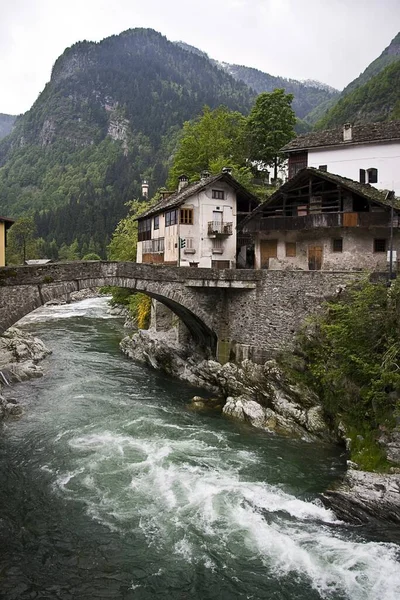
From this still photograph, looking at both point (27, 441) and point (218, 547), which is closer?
point (218, 547)

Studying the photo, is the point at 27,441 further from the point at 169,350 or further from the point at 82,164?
the point at 82,164

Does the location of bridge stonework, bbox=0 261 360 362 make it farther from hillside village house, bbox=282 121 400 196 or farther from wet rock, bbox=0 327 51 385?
hillside village house, bbox=282 121 400 196

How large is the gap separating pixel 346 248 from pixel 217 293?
27.2 ft

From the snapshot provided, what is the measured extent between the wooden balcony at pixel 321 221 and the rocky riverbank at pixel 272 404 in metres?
8.99

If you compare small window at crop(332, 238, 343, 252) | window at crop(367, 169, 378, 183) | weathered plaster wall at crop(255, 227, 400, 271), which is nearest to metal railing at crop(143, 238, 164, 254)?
weathered plaster wall at crop(255, 227, 400, 271)

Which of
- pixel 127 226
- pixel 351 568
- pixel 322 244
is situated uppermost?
pixel 127 226

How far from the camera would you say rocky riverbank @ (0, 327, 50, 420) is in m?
22.2

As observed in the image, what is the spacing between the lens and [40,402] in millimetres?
22984

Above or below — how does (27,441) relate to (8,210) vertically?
below

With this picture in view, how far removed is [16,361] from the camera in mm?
29953

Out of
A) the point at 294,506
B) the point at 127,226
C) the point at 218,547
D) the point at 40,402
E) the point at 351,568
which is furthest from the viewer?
the point at 127,226

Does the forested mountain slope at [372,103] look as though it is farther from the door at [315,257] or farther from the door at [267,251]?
the door at [315,257]

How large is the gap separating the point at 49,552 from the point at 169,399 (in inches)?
489

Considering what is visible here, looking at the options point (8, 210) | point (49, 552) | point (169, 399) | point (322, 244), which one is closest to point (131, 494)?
point (49, 552)
